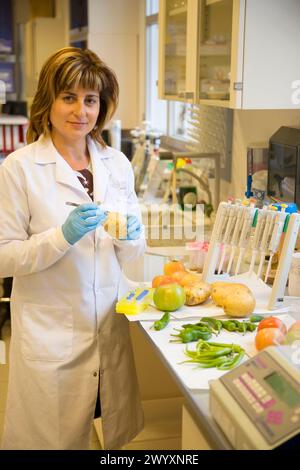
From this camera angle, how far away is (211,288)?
217 cm

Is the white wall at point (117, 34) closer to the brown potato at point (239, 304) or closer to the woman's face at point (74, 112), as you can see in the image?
the woman's face at point (74, 112)

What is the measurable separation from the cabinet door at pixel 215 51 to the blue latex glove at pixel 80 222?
0.95m

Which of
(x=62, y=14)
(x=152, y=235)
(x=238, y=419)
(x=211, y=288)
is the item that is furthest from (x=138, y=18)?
(x=238, y=419)

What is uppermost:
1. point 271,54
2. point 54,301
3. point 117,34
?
point 117,34

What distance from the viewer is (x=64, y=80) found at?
2.01 m

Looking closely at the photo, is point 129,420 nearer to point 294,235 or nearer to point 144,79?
point 294,235

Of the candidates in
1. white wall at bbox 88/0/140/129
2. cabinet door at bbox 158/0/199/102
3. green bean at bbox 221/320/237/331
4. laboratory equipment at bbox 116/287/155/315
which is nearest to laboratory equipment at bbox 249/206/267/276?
green bean at bbox 221/320/237/331

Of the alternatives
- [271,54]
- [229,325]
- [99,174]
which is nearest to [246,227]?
[229,325]

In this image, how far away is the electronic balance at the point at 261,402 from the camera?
1237mm

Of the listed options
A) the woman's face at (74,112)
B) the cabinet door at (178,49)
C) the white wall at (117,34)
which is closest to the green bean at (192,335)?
the woman's face at (74,112)

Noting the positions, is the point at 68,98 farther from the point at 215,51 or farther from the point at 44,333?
the point at 215,51

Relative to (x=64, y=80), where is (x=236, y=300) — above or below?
below

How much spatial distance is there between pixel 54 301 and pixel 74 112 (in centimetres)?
59
